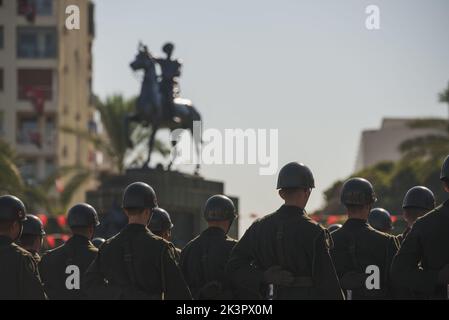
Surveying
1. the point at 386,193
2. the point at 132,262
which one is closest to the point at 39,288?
the point at 132,262

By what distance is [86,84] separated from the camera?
77.1 metres

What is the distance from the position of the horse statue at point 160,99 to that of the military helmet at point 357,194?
19.1 metres

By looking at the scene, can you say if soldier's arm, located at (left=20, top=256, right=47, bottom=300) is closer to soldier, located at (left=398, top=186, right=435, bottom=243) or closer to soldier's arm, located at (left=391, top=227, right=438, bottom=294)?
soldier's arm, located at (left=391, top=227, right=438, bottom=294)

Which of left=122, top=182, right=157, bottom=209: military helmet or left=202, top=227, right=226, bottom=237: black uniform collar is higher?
left=122, top=182, right=157, bottom=209: military helmet

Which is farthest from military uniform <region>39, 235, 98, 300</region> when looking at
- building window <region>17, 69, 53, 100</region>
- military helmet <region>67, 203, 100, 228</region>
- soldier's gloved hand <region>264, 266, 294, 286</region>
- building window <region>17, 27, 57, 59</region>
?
building window <region>17, 27, 57, 59</region>

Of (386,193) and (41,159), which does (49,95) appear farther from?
(386,193)

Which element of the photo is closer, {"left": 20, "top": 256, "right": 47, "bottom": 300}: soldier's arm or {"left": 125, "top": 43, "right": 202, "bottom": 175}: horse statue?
{"left": 20, "top": 256, "right": 47, "bottom": 300}: soldier's arm

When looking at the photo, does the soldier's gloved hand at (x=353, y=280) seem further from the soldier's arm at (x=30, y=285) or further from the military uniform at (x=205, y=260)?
the soldier's arm at (x=30, y=285)

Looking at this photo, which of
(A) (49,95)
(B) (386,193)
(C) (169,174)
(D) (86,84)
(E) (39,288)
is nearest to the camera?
(E) (39,288)

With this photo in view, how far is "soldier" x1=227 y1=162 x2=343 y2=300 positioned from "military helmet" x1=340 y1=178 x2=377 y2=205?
1.32 metres

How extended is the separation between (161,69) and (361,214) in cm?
1990

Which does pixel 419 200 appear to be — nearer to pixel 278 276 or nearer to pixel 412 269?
pixel 278 276

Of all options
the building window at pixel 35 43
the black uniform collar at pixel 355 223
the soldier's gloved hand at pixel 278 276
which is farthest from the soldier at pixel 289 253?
→ the building window at pixel 35 43

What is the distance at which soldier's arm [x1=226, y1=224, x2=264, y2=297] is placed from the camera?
9.17 m
